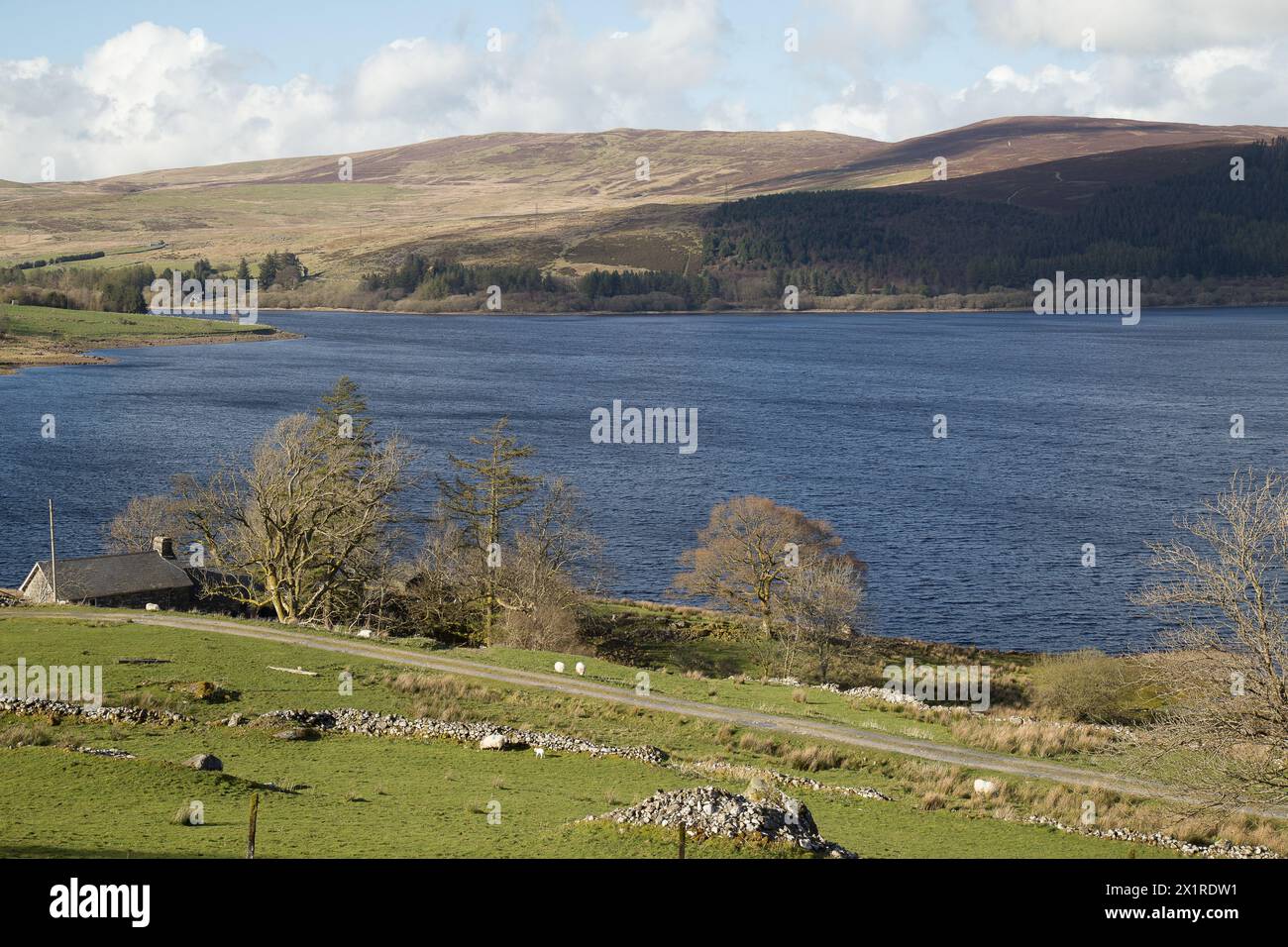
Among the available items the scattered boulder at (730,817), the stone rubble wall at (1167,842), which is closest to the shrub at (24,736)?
the scattered boulder at (730,817)

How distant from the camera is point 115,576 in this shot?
160ft

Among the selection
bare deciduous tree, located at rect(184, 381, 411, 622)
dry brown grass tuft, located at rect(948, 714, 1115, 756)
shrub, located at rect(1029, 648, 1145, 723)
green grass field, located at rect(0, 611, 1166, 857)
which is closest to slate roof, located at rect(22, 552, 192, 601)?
bare deciduous tree, located at rect(184, 381, 411, 622)

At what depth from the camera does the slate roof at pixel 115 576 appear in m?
47.2

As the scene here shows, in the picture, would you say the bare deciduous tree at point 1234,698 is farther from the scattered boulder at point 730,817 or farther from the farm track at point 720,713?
the scattered boulder at point 730,817

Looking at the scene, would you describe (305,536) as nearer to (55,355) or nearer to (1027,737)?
(1027,737)

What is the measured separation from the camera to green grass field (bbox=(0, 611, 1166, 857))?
18219mm

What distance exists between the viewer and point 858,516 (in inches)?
3142

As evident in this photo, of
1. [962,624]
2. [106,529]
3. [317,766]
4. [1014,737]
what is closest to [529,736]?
[317,766]

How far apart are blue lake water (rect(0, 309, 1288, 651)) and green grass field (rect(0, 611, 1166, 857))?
29.8m

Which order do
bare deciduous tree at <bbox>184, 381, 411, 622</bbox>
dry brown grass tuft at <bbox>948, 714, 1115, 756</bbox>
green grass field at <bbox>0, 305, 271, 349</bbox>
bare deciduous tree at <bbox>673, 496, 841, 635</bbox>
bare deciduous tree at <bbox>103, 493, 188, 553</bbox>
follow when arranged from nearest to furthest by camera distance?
1. dry brown grass tuft at <bbox>948, 714, 1115, 756</bbox>
2. bare deciduous tree at <bbox>184, 381, 411, 622</bbox>
3. bare deciduous tree at <bbox>673, 496, 841, 635</bbox>
4. bare deciduous tree at <bbox>103, 493, 188, 553</bbox>
5. green grass field at <bbox>0, 305, 271, 349</bbox>

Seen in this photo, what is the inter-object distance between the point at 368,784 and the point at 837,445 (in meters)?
86.5

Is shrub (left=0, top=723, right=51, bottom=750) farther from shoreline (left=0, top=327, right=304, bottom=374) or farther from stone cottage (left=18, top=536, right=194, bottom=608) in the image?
shoreline (left=0, top=327, right=304, bottom=374)
